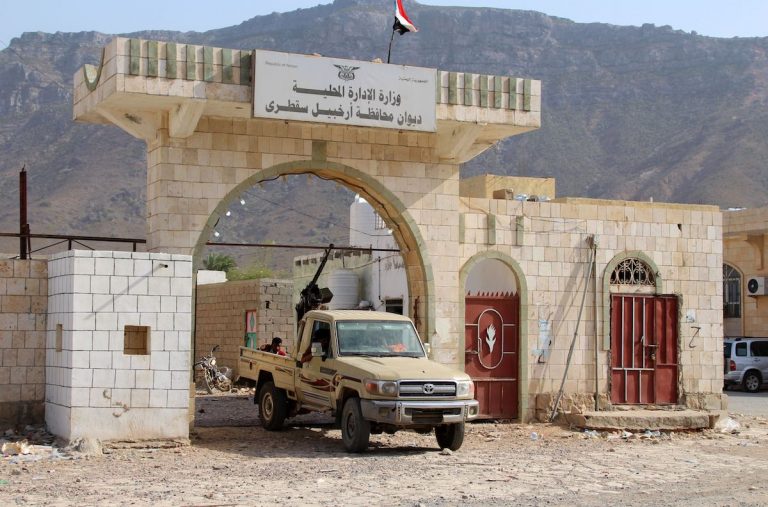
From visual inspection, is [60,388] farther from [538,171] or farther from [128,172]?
[538,171]

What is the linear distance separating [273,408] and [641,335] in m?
6.98

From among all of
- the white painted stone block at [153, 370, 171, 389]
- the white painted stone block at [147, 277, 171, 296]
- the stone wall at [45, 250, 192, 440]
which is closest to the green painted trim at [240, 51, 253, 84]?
the stone wall at [45, 250, 192, 440]

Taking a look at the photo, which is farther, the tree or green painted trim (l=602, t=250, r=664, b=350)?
the tree

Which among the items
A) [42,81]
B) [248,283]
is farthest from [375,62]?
[42,81]

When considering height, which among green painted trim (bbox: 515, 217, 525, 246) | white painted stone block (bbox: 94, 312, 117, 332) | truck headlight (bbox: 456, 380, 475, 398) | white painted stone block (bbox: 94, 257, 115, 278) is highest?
green painted trim (bbox: 515, 217, 525, 246)

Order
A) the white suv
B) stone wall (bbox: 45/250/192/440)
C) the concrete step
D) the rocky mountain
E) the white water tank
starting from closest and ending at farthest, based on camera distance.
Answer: stone wall (bbox: 45/250/192/440) → the concrete step → the white suv → the white water tank → the rocky mountain

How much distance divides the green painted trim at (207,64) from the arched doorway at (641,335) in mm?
7980

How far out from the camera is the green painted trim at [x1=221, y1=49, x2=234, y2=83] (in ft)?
48.4

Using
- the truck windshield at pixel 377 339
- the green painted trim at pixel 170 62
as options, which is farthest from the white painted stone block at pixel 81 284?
the truck windshield at pixel 377 339

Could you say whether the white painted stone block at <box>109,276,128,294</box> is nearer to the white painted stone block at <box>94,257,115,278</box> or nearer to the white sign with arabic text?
the white painted stone block at <box>94,257,115,278</box>

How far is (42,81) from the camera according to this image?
9550cm

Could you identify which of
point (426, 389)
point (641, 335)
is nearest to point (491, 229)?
point (641, 335)

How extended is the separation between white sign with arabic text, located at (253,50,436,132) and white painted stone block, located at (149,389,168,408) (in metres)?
4.12

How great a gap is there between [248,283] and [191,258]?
1224cm
